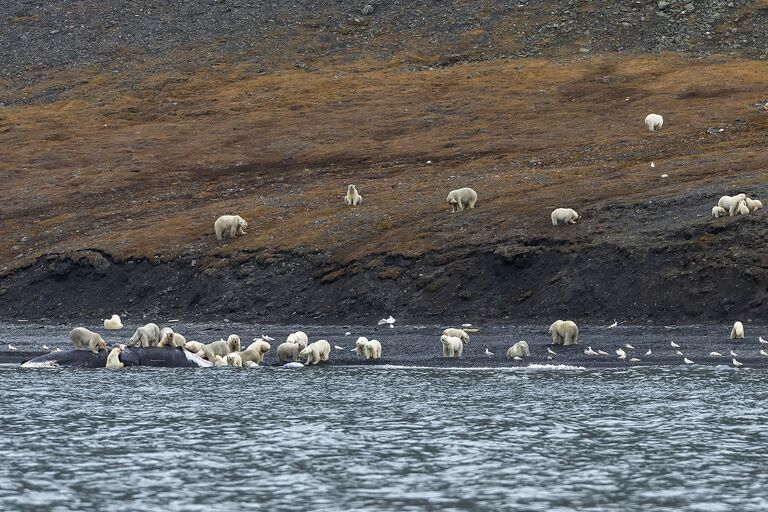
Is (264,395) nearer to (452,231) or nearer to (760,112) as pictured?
(452,231)

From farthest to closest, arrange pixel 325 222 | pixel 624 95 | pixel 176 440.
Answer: pixel 624 95 → pixel 325 222 → pixel 176 440

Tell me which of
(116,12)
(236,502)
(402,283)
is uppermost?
(116,12)

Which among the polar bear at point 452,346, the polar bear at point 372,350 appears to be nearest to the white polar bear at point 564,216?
the polar bear at point 452,346

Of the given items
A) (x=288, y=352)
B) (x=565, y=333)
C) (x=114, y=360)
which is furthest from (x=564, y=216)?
(x=114, y=360)

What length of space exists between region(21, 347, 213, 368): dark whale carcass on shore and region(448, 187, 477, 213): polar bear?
65.6 feet

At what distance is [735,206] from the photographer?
4525cm

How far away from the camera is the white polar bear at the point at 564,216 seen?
4784 cm

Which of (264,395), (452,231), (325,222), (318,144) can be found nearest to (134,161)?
(318,144)

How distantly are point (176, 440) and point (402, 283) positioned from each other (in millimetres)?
22129

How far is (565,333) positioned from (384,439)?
42.5 ft

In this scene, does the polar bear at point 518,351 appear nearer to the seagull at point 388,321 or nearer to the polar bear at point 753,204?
the seagull at point 388,321

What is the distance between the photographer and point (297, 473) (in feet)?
71.4

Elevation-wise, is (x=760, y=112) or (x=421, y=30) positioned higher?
(x=421, y=30)

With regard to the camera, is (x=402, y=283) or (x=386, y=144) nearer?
(x=402, y=283)
